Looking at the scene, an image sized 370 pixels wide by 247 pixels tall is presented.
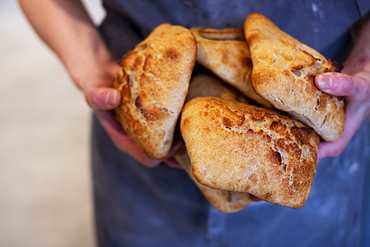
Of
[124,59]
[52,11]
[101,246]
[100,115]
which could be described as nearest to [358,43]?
[124,59]

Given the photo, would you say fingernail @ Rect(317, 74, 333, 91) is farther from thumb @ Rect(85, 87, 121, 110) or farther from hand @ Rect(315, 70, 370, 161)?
thumb @ Rect(85, 87, 121, 110)

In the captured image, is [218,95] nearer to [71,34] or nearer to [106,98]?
[106,98]

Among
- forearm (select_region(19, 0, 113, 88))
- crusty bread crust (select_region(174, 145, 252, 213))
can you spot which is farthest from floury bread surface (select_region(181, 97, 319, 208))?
forearm (select_region(19, 0, 113, 88))

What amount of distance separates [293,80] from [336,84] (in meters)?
0.08

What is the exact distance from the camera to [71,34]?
0.93 metres

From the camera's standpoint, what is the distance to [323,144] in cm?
68

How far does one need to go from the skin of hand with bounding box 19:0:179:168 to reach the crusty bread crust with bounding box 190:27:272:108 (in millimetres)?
278

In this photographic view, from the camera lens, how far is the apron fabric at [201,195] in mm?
724

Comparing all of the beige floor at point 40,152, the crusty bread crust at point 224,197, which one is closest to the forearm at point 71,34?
the crusty bread crust at point 224,197

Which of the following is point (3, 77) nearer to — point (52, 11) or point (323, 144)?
point (52, 11)

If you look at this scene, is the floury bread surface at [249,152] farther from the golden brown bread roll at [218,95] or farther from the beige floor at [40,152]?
the beige floor at [40,152]

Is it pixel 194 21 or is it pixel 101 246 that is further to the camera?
pixel 101 246

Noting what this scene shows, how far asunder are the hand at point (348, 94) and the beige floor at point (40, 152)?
1.52 metres

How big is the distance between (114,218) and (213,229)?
37 centimetres
